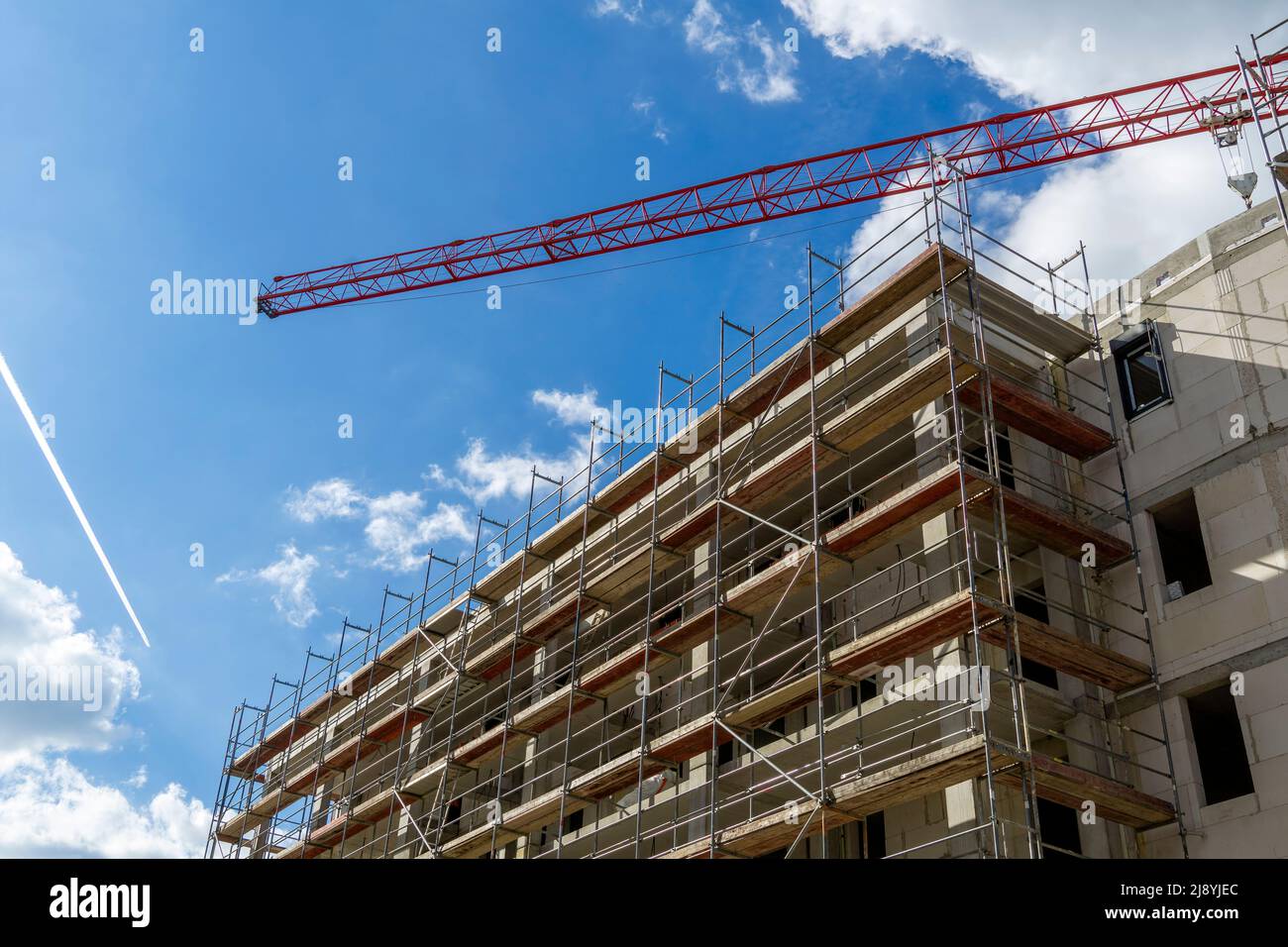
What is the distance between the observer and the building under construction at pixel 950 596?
57.5 ft

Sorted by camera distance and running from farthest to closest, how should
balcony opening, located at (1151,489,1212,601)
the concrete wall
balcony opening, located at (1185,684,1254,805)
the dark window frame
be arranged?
the dark window frame
balcony opening, located at (1151,489,1212,601)
balcony opening, located at (1185,684,1254,805)
the concrete wall

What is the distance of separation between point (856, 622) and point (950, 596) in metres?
3.73

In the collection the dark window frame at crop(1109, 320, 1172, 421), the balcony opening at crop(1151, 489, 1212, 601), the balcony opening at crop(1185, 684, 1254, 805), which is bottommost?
the balcony opening at crop(1185, 684, 1254, 805)

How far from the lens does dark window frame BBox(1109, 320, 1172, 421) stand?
2053cm

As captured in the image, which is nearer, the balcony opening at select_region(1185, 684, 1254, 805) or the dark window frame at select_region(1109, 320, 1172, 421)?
the balcony opening at select_region(1185, 684, 1254, 805)

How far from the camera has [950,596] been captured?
17.6 m

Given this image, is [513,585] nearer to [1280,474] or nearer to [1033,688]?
[1033,688]

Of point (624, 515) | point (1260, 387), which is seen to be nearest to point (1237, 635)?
point (1260, 387)

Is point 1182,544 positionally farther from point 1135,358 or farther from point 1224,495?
point 1135,358

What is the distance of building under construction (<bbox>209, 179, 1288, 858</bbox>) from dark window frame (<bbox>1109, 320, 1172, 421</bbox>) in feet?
0.16

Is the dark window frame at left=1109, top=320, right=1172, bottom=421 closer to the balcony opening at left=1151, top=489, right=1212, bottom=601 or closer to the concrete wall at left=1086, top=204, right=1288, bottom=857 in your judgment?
the concrete wall at left=1086, top=204, right=1288, bottom=857
